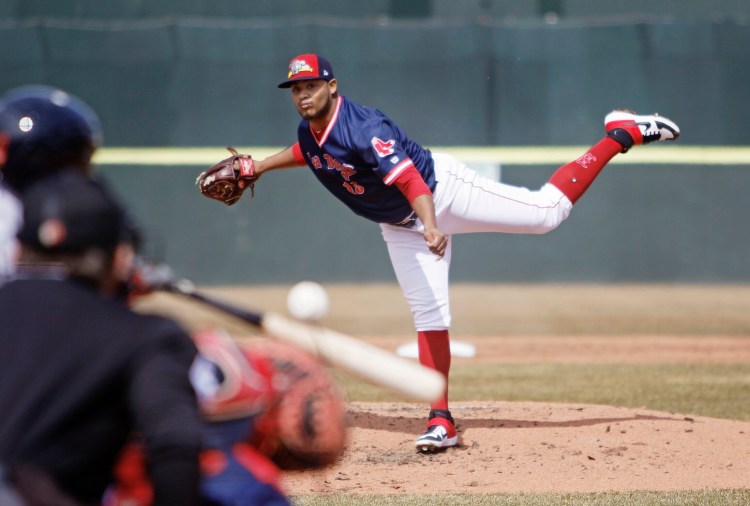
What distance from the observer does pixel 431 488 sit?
177 inches

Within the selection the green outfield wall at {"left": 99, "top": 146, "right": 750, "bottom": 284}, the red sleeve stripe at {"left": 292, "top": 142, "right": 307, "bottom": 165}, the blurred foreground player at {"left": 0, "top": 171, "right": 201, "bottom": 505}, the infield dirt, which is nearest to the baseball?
the blurred foreground player at {"left": 0, "top": 171, "right": 201, "bottom": 505}

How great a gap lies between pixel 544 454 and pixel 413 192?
1.39 metres

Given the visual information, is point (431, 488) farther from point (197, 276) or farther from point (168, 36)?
point (168, 36)

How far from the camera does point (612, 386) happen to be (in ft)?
25.3

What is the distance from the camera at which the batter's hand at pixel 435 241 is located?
475 centimetres

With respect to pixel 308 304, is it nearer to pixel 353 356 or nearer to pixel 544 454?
pixel 353 356

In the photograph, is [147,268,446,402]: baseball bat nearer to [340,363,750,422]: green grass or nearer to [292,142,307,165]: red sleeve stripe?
[292,142,307,165]: red sleeve stripe

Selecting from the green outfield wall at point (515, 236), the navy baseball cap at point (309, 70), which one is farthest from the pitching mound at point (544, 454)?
the green outfield wall at point (515, 236)

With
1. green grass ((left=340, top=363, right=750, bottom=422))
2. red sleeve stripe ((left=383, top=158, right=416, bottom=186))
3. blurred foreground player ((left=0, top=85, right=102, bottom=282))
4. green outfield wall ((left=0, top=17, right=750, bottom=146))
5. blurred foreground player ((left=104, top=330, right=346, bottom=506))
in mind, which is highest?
green outfield wall ((left=0, top=17, right=750, bottom=146))

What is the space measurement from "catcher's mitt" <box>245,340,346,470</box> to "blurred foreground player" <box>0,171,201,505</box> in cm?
31

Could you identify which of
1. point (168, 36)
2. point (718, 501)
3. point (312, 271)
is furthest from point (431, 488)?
point (168, 36)

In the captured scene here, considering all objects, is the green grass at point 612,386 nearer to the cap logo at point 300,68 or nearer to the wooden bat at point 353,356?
the cap logo at point 300,68

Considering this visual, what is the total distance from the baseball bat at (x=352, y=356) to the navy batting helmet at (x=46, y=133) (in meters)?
0.34

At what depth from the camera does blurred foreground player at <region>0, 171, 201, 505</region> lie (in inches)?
70.7
